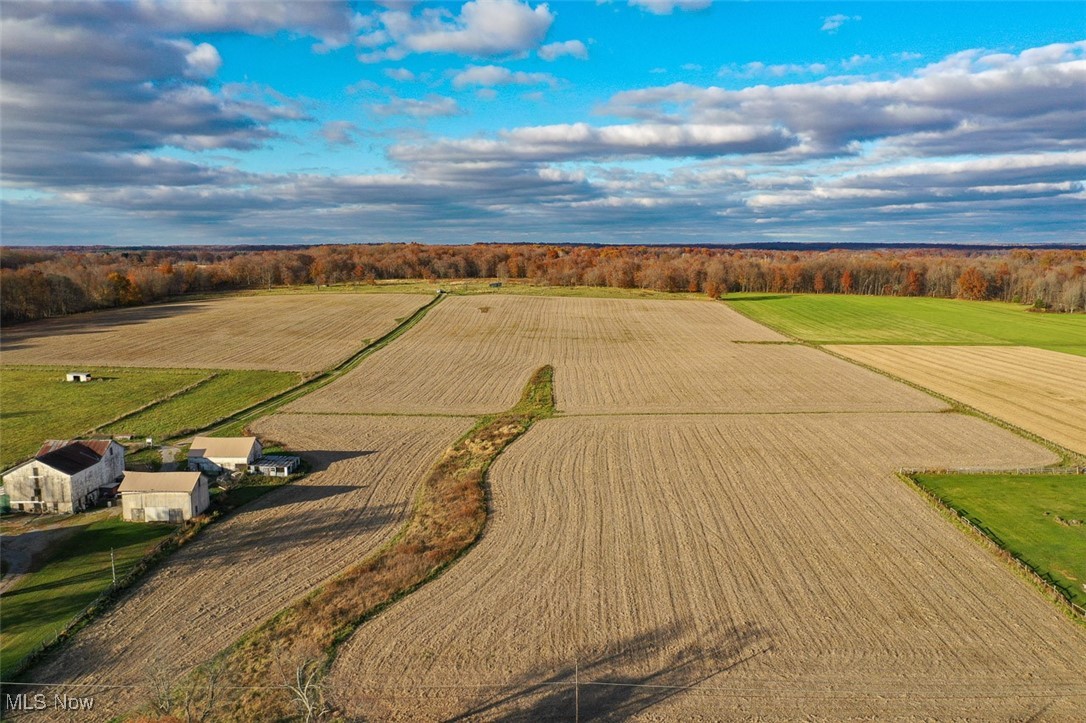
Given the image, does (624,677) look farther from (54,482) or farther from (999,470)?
(54,482)

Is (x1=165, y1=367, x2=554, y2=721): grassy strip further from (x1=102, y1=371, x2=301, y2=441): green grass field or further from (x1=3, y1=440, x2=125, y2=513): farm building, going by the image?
(x1=102, y1=371, x2=301, y2=441): green grass field

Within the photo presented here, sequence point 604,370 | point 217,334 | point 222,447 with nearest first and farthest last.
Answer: point 222,447 < point 604,370 < point 217,334

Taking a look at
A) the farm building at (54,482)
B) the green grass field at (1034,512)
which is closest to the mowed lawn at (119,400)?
the farm building at (54,482)

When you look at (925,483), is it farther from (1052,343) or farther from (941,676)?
(1052,343)

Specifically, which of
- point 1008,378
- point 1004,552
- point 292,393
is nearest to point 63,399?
point 292,393

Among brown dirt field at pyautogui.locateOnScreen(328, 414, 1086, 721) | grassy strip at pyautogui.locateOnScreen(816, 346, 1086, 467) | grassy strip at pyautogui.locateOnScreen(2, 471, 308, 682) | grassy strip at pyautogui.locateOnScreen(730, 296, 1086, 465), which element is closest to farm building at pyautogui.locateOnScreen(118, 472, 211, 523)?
grassy strip at pyautogui.locateOnScreen(2, 471, 308, 682)

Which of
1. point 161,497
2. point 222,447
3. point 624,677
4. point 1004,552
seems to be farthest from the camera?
point 222,447

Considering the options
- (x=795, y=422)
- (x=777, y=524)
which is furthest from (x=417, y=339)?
(x=777, y=524)
